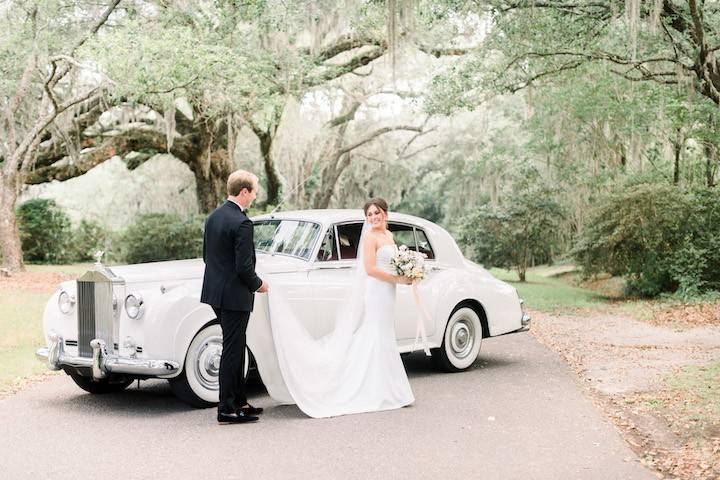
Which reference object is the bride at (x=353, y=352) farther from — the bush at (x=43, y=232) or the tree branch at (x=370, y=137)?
the bush at (x=43, y=232)

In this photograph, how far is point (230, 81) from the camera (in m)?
19.6

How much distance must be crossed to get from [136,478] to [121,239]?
78.4ft

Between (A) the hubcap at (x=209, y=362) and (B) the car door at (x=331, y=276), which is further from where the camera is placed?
(B) the car door at (x=331, y=276)

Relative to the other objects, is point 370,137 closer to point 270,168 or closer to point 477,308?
point 270,168

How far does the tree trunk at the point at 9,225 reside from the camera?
2050 cm

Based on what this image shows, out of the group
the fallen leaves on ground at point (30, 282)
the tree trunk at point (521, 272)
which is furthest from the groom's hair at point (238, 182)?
the tree trunk at point (521, 272)

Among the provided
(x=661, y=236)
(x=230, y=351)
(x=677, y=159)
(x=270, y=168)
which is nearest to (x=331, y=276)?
(x=230, y=351)

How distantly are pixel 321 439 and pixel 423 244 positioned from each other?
11.0 ft

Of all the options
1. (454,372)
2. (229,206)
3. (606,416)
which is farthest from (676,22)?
(229,206)

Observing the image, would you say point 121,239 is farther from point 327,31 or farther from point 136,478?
point 136,478

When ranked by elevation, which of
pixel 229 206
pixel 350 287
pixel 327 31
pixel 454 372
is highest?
pixel 327 31

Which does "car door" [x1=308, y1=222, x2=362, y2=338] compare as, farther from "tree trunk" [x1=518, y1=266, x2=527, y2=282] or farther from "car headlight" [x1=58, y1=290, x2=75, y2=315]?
"tree trunk" [x1=518, y1=266, x2=527, y2=282]

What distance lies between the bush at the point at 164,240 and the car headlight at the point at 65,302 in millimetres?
18182

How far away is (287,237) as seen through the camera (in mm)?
8164
